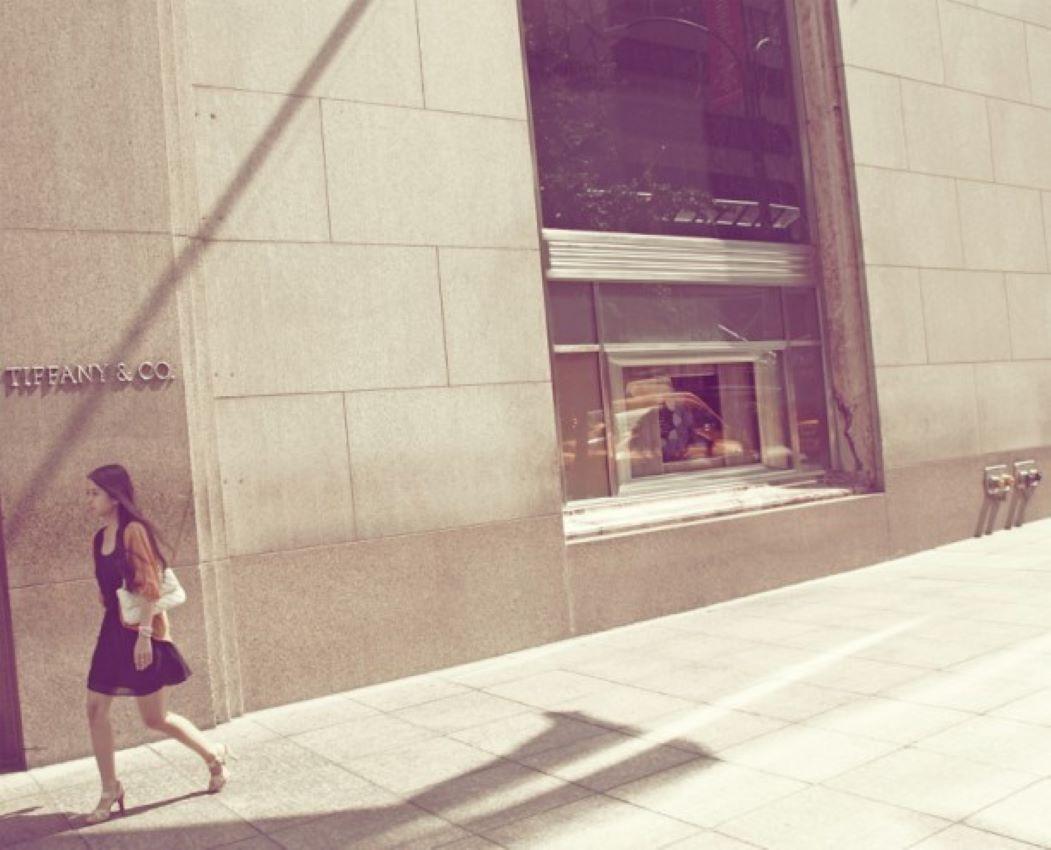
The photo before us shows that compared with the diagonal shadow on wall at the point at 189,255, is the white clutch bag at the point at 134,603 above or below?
below

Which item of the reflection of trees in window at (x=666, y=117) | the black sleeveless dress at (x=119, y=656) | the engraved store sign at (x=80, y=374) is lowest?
the black sleeveless dress at (x=119, y=656)

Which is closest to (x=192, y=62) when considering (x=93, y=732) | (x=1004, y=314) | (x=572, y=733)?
(x=93, y=732)

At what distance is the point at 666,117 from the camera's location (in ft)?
34.1

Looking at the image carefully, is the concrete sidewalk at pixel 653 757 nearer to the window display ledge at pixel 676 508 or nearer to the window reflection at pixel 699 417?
the window display ledge at pixel 676 508

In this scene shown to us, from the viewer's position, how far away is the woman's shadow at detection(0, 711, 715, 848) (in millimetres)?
4863

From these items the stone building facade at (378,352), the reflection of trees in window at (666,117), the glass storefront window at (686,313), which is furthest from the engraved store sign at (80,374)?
the glass storefront window at (686,313)

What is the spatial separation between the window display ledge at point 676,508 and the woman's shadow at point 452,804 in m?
3.17

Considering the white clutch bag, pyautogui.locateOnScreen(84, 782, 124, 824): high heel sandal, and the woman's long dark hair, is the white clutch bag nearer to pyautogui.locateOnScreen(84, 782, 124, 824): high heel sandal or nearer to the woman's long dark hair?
the woman's long dark hair

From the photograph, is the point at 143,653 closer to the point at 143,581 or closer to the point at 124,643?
the point at 124,643

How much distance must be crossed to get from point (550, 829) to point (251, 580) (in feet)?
10.7

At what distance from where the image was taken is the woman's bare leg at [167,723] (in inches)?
209

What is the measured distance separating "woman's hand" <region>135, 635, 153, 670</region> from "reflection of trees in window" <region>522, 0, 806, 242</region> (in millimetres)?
5510

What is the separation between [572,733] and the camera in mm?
6031

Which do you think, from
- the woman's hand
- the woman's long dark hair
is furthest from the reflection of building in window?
the woman's hand
